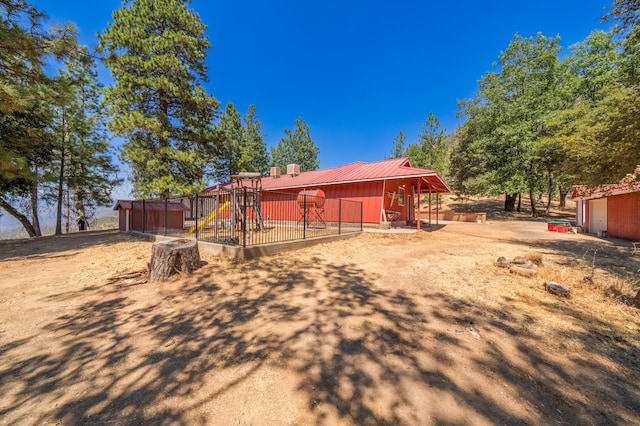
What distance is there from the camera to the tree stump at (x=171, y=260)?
5.05 meters

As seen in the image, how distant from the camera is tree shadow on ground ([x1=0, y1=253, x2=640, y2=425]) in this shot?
1896mm

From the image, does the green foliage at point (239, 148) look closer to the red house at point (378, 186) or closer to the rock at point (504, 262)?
the red house at point (378, 186)

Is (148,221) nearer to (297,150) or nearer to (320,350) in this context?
(320,350)

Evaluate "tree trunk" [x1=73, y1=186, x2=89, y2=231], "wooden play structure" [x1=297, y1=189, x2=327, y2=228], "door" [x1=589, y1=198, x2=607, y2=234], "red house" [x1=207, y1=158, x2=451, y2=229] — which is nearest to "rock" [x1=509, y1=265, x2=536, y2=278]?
"red house" [x1=207, y1=158, x2=451, y2=229]

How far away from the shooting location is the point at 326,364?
2.43 metres

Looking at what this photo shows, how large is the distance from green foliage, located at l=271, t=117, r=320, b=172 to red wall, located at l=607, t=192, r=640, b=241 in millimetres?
30124

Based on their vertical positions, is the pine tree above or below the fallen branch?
above

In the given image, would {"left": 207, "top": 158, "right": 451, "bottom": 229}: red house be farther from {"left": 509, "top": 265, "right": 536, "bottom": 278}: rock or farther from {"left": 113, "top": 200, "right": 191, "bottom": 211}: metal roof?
{"left": 509, "top": 265, "right": 536, "bottom": 278}: rock

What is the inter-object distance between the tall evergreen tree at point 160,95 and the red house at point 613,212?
1875 cm

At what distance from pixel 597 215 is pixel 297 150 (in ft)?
101

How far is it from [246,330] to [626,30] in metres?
10.3

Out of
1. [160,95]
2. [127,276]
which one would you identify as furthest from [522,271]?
[160,95]

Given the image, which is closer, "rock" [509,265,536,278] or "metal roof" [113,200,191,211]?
"rock" [509,265,536,278]

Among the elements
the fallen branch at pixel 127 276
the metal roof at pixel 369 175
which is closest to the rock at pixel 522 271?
the metal roof at pixel 369 175
